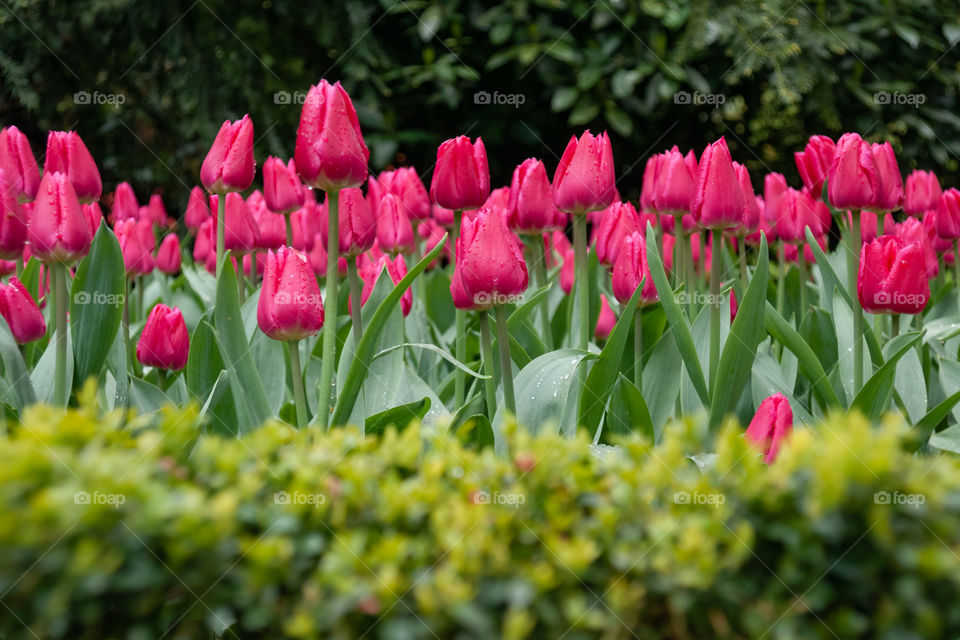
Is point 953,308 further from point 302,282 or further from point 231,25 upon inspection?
point 231,25

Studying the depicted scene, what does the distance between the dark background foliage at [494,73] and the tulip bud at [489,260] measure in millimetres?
3350

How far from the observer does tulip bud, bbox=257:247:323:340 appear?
171cm

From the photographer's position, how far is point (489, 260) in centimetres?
170

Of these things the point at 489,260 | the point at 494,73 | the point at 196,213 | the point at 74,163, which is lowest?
the point at 196,213

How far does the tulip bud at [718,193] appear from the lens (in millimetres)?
1954

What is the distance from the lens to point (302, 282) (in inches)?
67.8

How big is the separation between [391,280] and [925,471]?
4.63 feet

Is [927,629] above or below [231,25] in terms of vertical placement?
below

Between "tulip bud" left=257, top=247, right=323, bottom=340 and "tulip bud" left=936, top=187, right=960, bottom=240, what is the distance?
6.62ft

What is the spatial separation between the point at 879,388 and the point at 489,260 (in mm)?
877

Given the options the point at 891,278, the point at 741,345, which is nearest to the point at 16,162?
the point at 741,345

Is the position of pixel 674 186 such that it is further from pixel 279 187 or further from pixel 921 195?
pixel 921 195

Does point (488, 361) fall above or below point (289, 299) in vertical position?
below

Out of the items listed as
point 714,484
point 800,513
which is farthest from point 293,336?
point 800,513
